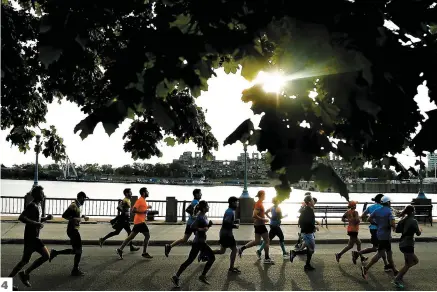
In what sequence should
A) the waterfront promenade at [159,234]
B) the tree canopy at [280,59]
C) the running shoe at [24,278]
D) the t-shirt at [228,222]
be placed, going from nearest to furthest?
the tree canopy at [280,59], the running shoe at [24,278], the t-shirt at [228,222], the waterfront promenade at [159,234]

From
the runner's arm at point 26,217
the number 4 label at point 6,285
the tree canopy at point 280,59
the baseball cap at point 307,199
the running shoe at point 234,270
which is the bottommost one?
the running shoe at point 234,270

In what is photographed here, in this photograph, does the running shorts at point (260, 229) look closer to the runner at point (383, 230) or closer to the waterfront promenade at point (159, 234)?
the runner at point (383, 230)

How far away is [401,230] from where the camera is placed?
8.42 m

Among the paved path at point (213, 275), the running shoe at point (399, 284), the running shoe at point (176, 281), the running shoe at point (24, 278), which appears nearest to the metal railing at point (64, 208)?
the paved path at point (213, 275)

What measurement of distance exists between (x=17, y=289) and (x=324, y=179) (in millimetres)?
6486

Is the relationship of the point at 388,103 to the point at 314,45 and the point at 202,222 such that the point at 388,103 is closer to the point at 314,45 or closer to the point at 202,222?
the point at 314,45

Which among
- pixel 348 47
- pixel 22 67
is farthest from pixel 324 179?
pixel 22 67

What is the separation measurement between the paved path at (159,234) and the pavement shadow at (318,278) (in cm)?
365

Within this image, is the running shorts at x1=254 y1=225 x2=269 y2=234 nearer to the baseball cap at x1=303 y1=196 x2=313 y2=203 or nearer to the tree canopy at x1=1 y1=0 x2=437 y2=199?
the baseball cap at x1=303 y1=196 x2=313 y2=203

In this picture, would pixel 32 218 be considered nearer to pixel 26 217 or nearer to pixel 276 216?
pixel 26 217

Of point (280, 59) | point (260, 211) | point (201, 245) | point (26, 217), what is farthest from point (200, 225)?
point (280, 59)

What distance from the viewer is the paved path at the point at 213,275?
8008 millimetres

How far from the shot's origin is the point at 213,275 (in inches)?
352

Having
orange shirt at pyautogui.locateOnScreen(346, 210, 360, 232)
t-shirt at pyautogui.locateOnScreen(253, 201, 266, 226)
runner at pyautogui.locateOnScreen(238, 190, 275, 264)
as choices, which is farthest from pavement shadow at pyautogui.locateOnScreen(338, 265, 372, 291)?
t-shirt at pyautogui.locateOnScreen(253, 201, 266, 226)
